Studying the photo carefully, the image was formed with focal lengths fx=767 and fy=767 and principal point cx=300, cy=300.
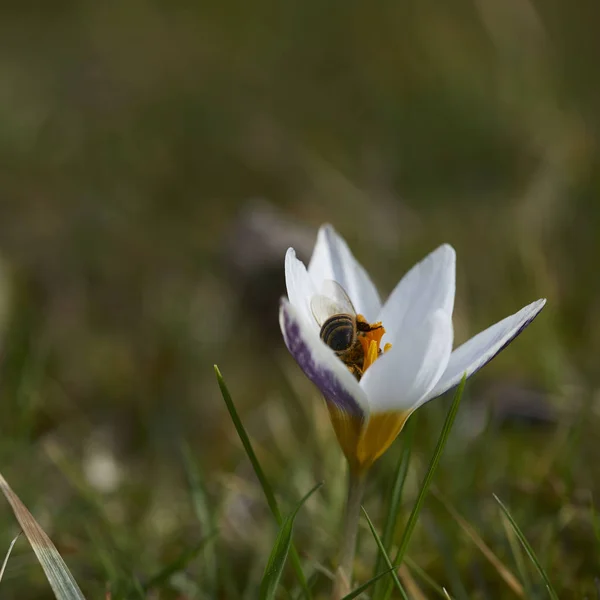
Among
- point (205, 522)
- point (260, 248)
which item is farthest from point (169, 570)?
point (260, 248)

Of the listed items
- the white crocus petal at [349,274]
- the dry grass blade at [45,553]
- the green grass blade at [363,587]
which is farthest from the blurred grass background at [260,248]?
the white crocus petal at [349,274]

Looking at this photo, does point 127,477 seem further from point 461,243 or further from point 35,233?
point 461,243

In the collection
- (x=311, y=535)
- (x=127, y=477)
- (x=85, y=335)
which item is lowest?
(x=311, y=535)

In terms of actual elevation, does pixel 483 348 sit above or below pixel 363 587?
above

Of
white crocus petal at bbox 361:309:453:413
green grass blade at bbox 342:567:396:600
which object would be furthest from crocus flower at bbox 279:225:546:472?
green grass blade at bbox 342:567:396:600

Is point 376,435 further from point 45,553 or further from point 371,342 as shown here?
point 45,553

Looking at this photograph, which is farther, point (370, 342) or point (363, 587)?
point (370, 342)

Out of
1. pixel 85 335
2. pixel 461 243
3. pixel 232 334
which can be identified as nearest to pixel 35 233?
pixel 85 335

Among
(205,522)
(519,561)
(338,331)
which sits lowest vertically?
(519,561)
